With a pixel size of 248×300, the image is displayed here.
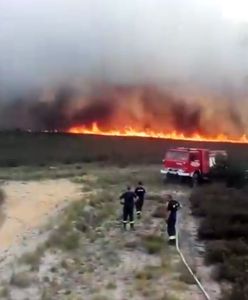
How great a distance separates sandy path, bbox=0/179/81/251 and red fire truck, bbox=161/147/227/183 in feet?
19.1

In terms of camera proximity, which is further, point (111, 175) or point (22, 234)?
point (111, 175)

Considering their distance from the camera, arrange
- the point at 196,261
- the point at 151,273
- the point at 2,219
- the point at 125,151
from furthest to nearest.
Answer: the point at 125,151
the point at 2,219
the point at 196,261
the point at 151,273

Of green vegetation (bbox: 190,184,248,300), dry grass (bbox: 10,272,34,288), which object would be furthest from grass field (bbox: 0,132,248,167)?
dry grass (bbox: 10,272,34,288)

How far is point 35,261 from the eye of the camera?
65.5ft

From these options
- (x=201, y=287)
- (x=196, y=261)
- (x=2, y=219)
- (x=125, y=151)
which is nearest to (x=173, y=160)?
(x=2, y=219)

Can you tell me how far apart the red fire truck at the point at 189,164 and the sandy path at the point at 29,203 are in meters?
5.82

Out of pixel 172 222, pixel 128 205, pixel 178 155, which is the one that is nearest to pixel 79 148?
pixel 178 155

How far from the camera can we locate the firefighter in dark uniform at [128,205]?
24078 millimetres

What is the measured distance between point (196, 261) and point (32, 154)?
4811cm

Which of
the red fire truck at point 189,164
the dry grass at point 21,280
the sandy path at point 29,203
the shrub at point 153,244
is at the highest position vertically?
the red fire truck at point 189,164

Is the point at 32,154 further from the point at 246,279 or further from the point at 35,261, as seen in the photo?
the point at 246,279

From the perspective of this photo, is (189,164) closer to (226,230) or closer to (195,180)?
(195,180)

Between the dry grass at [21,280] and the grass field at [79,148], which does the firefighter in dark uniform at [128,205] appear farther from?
the grass field at [79,148]

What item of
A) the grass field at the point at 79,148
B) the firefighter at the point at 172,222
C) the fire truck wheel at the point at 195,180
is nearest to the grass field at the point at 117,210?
the grass field at the point at 79,148
